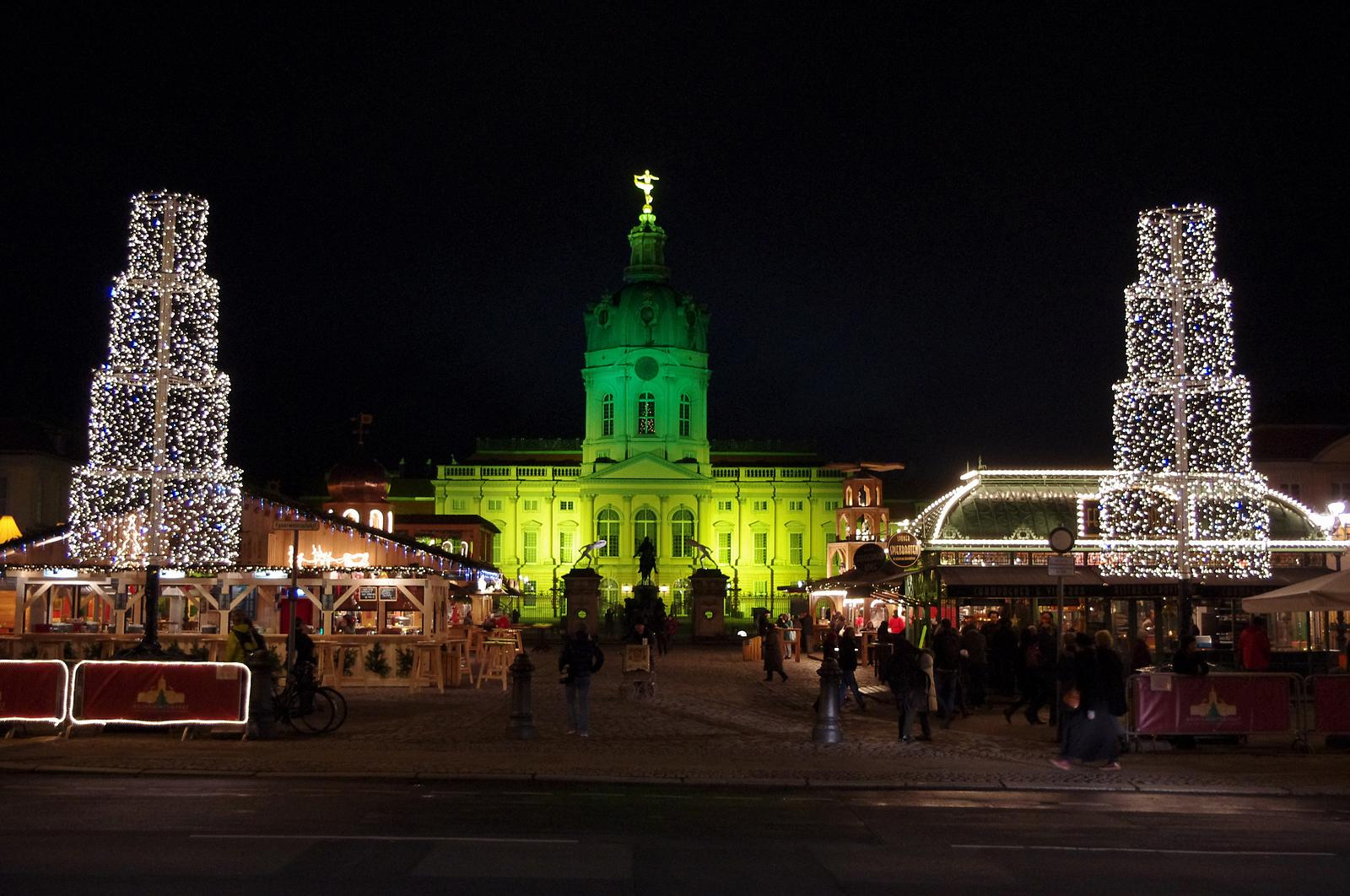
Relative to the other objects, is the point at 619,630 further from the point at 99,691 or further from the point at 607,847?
the point at 607,847

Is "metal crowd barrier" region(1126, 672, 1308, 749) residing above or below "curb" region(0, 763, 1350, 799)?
above

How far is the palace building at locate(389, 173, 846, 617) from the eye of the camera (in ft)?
336

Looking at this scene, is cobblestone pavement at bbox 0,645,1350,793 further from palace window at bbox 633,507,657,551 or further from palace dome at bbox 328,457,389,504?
palace window at bbox 633,507,657,551

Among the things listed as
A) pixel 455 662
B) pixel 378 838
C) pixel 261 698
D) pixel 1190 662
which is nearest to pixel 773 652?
pixel 455 662

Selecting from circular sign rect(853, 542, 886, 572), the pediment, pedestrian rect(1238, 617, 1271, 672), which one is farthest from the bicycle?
the pediment

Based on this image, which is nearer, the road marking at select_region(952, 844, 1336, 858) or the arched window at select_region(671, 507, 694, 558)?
the road marking at select_region(952, 844, 1336, 858)

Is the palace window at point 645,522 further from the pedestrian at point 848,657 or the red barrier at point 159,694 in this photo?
the red barrier at point 159,694

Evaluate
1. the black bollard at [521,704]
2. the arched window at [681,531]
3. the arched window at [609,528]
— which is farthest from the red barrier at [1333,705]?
the arched window at [609,528]

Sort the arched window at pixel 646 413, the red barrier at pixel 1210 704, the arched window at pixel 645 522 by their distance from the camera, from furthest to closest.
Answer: the arched window at pixel 646 413, the arched window at pixel 645 522, the red barrier at pixel 1210 704

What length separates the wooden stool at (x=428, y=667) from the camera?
30203mm

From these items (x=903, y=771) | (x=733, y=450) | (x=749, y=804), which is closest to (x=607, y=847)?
(x=749, y=804)

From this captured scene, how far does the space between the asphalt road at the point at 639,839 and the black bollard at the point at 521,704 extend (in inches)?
170

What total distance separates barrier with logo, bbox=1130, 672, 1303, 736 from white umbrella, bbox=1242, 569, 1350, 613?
2078 mm

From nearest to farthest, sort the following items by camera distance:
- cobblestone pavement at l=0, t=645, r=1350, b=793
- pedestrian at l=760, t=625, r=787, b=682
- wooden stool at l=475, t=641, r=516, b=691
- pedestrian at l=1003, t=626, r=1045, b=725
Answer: cobblestone pavement at l=0, t=645, r=1350, b=793, pedestrian at l=1003, t=626, r=1045, b=725, wooden stool at l=475, t=641, r=516, b=691, pedestrian at l=760, t=625, r=787, b=682
